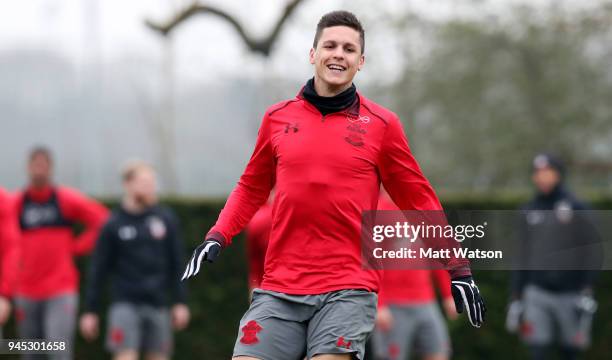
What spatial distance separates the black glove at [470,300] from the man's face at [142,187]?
5.54 metres

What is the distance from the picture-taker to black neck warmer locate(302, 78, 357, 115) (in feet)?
16.1

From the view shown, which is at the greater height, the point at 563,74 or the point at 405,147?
the point at 563,74

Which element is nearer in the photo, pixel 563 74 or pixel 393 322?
pixel 393 322

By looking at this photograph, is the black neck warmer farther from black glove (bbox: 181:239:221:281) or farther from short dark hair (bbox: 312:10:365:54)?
black glove (bbox: 181:239:221:281)

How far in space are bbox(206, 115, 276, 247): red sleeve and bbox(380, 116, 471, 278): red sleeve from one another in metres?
0.59

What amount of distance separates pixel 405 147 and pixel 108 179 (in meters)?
14.3

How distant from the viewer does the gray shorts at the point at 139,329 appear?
9.80m

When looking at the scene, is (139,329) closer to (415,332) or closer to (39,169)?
(39,169)

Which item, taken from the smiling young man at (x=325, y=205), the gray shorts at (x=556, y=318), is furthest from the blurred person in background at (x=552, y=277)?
the smiling young man at (x=325, y=205)

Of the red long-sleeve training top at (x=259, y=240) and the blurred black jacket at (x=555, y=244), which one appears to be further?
the blurred black jacket at (x=555, y=244)

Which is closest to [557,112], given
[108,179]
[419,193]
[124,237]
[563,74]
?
[563,74]

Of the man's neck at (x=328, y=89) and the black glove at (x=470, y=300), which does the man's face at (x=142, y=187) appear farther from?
the black glove at (x=470, y=300)

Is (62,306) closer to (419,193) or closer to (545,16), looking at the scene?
(419,193)

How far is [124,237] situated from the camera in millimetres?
10000
